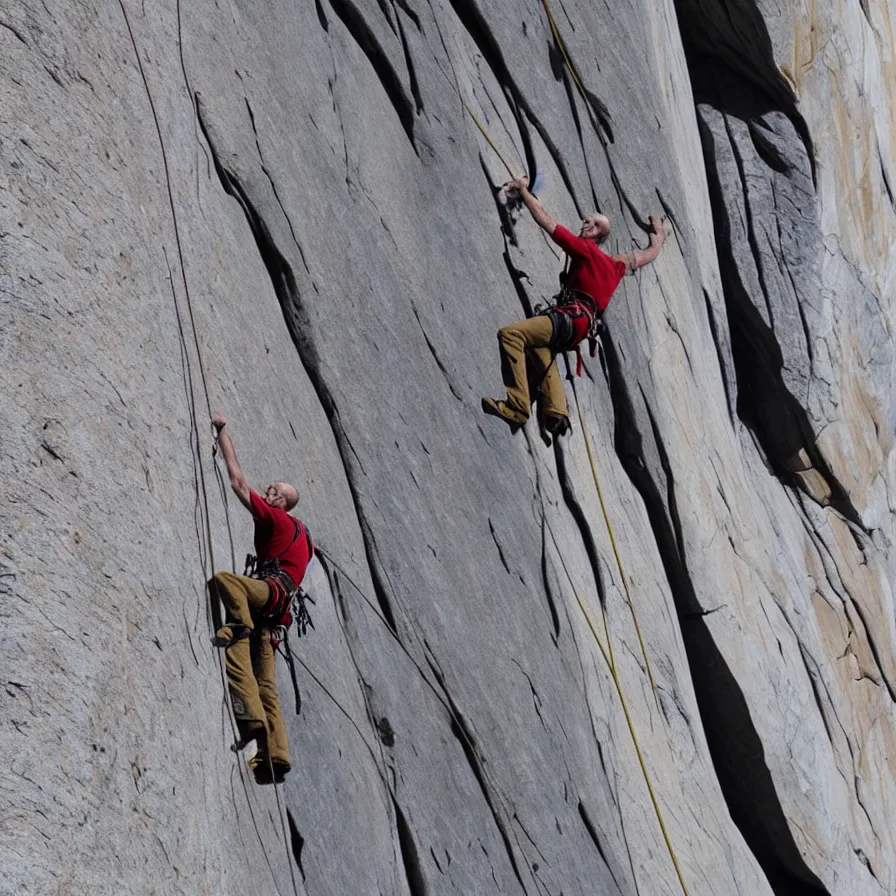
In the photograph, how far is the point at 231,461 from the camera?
23.7ft

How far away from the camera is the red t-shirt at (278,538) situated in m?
7.35

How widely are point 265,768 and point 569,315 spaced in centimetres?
463

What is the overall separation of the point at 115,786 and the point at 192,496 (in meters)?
1.76

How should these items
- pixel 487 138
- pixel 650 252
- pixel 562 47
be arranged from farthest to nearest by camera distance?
1. pixel 562 47
2. pixel 650 252
3. pixel 487 138

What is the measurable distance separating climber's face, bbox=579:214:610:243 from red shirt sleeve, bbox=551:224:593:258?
37cm

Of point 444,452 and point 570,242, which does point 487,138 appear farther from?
point 444,452

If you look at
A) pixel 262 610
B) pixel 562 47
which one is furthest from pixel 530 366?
pixel 262 610

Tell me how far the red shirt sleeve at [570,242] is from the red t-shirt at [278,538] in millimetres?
3795

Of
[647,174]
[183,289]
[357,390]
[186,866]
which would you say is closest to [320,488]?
[357,390]

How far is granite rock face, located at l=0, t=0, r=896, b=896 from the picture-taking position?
5719 mm

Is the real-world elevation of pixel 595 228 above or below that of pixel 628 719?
above

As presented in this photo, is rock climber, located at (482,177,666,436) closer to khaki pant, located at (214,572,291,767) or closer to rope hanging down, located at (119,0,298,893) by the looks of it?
rope hanging down, located at (119,0,298,893)

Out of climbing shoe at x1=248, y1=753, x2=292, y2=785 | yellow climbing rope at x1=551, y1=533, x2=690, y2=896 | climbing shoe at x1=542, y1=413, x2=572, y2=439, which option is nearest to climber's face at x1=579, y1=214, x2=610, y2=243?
climbing shoe at x1=542, y1=413, x2=572, y2=439

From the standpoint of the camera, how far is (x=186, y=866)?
18.4 feet
